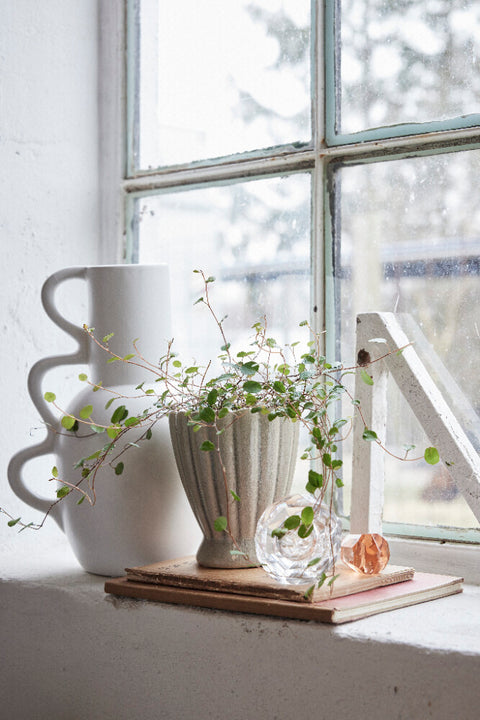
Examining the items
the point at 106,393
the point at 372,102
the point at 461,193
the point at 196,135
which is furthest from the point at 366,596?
the point at 196,135

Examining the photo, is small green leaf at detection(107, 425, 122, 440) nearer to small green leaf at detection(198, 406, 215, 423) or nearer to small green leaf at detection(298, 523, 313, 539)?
small green leaf at detection(198, 406, 215, 423)

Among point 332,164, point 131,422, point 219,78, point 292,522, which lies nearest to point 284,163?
point 332,164

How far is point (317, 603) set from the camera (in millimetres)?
808

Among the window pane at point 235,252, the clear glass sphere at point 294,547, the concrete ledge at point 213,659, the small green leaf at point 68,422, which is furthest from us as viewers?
the window pane at point 235,252

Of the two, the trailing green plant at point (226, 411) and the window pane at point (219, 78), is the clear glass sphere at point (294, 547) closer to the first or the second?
the trailing green plant at point (226, 411)

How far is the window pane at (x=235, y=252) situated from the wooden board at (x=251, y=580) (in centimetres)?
36

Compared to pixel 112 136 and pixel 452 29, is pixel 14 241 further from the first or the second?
pixel 452 29

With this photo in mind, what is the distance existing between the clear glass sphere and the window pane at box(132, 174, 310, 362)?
35 centimetres

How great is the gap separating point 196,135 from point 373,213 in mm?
334

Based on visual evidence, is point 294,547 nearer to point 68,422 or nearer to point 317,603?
point 317,603

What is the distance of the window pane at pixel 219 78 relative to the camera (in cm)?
118

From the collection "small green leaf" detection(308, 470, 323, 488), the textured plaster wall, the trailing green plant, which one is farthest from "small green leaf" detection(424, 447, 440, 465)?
the textured plaster wall

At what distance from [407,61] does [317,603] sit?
0.69m

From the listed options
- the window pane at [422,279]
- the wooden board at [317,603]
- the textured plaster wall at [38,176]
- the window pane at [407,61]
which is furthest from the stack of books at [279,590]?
the window pane at [407,61]
